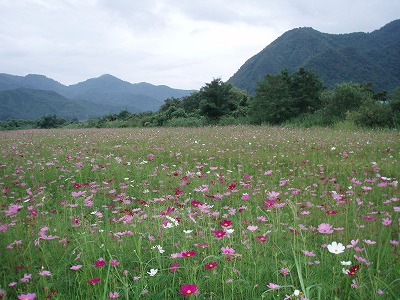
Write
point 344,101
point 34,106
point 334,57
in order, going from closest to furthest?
1. point 344,101
2. point 334,57
3. point 34,106

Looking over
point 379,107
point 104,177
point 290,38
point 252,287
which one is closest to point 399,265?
point 252,287

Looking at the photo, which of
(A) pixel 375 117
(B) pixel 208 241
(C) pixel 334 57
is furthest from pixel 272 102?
(C) pixel 334 57

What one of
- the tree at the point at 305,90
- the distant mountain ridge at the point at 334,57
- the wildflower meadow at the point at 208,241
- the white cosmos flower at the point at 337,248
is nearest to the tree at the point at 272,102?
the tree at the point at 305,90

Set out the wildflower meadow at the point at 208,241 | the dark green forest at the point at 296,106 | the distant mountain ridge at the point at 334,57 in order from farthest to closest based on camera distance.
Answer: the distant mountain ridge at the point at 334,57
the dark green forest at the point at 296,106
the wildflower meadow at the point at 208,241

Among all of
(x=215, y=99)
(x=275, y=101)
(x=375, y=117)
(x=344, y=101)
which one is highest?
(x=215, y=99)

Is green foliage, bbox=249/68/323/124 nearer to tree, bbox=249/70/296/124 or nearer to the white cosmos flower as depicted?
tree, bbox=249/70/296/124

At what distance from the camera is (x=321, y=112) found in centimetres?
1855

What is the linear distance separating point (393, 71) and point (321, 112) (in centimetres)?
8521

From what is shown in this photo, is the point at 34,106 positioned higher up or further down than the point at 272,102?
higher up

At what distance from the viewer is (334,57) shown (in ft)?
279

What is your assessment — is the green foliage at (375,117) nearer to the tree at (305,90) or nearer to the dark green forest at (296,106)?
the dark green forest at (296,106)

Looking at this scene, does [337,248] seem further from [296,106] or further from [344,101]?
[296,106]

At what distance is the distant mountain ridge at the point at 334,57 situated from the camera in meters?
78.9

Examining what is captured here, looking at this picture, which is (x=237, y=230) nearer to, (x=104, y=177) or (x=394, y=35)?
(x=104, y=177)
